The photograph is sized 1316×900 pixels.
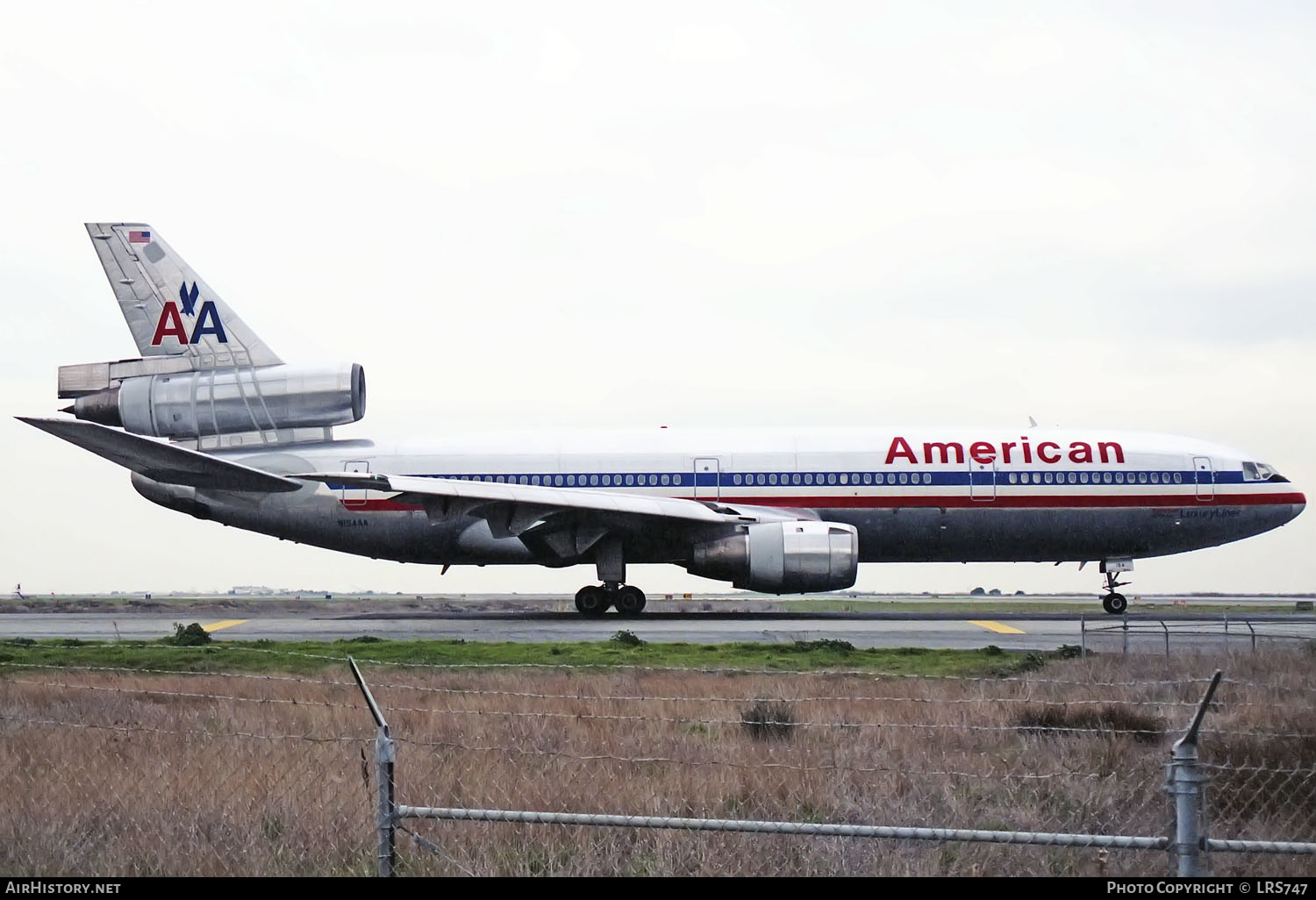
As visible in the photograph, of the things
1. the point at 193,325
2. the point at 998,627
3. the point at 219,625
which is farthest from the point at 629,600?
the point at 193,325

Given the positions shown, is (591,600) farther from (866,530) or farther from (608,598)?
(866,530)

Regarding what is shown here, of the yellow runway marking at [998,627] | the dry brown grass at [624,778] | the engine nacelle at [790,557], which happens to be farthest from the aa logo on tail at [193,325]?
the yellow runway marking at [998,627]

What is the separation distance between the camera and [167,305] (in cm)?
2828

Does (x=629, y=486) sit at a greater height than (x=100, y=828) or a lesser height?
greater

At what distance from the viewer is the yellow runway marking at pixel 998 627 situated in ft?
75.8

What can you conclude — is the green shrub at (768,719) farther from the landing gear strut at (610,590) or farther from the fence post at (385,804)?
the landing gear strut at (610,590)

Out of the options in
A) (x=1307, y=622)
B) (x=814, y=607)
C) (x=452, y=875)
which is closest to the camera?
(x=452, y=875)

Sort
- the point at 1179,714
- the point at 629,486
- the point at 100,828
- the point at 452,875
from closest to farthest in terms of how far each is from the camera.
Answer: the point at 452,875 < the point at 100,828 < the point at 1179,714 < the point at 629,486

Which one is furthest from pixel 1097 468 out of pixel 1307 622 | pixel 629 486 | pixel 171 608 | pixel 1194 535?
pixel 171 608

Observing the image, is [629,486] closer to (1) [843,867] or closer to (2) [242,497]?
(2) [242,497]

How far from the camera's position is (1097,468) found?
27078 millimetres

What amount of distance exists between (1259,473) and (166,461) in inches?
964

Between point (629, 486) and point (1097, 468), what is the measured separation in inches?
411

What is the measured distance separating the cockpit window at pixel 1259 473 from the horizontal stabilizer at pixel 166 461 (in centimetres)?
2151
